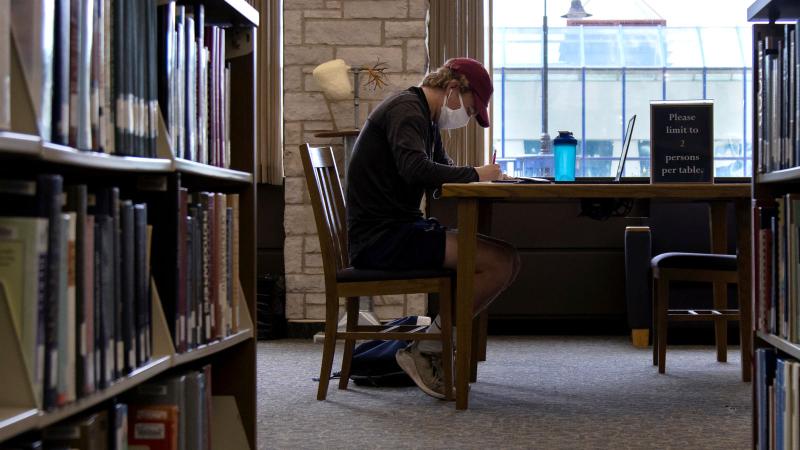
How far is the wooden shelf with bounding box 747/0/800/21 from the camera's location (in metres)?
1.78

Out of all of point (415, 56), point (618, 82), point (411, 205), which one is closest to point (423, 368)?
point (411, 205)

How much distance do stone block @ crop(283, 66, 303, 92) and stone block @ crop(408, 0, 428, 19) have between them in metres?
0.63

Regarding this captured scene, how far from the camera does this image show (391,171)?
3.07 meters

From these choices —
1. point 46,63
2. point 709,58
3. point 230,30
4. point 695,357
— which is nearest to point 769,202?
point 230,30

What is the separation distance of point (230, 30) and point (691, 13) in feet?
28.0

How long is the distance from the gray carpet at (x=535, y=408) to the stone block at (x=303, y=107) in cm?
138

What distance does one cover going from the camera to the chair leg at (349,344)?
3.13 m

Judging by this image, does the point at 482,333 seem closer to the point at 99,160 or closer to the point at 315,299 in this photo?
the point at 315,299

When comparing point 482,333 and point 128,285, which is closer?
point 128,285

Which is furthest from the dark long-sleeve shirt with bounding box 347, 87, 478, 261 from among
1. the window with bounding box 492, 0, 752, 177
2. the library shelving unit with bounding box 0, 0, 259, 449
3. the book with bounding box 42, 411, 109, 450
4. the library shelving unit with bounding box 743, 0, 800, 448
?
the window with bounding box 492, 0, 752, 177

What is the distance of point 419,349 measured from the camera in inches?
122

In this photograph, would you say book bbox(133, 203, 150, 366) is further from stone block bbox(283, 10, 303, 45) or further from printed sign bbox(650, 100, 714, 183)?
stone block bbox(283, 10, 303, 45)

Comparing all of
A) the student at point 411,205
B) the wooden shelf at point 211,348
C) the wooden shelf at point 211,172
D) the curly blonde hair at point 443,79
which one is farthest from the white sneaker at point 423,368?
the wooden shelf at point 211,172

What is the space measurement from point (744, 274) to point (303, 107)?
2.46 metres
